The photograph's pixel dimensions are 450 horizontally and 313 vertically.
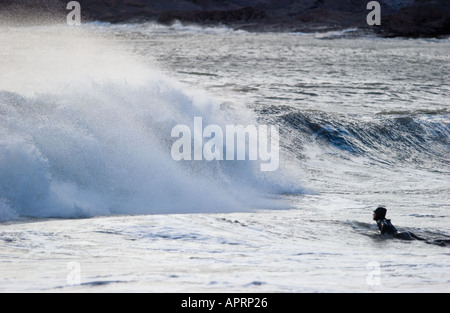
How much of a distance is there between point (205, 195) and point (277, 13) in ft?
244

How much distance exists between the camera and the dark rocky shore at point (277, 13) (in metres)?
68.8

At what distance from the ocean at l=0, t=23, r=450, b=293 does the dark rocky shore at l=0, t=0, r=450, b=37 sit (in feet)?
164

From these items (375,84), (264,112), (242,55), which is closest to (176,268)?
(264,112)

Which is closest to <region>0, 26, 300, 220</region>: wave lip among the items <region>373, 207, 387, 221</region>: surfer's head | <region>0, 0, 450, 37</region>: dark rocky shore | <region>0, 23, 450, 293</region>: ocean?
<region>0, 23, 450, 293</region>: ocean

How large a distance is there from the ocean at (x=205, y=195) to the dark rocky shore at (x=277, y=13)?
50035 millimetres

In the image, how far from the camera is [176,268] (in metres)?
6.71

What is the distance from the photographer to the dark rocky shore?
68.8 meters

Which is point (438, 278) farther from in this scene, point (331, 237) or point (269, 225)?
point (269, 225)

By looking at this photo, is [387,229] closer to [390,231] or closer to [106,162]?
[390,231]

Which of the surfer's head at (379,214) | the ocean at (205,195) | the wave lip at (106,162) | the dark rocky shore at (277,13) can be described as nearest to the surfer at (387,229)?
the surfer's head at (379,214)

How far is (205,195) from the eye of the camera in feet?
34.3

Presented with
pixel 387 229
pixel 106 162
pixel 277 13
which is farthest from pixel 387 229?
pixel 277 13

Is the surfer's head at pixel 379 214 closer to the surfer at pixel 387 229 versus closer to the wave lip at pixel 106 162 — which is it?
the surfer at pixel 387 229

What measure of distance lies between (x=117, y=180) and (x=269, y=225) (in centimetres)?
244
